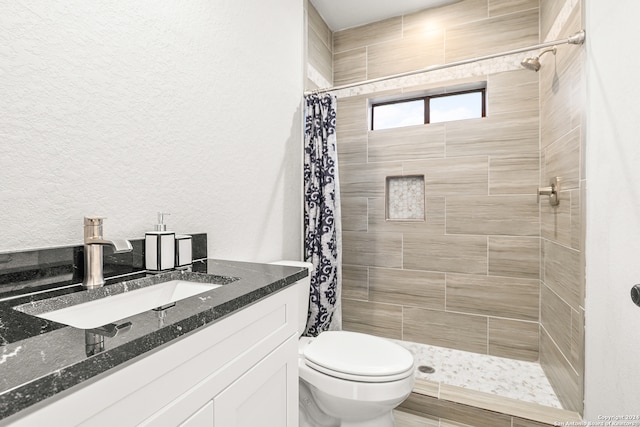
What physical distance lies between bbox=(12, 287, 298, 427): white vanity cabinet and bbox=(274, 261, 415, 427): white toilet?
1.13ft

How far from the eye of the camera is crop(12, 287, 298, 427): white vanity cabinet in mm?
463

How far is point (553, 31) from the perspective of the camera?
1.84 metres

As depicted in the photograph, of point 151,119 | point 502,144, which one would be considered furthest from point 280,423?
point 502,144

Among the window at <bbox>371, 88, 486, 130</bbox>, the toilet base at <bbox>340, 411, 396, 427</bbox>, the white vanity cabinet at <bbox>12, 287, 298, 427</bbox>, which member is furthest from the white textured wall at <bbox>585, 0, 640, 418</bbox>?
the white vanity cabinet at <bbox>12, 287, 298, 427</bbox>

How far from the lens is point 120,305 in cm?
86

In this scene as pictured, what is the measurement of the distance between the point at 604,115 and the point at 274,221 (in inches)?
61.7

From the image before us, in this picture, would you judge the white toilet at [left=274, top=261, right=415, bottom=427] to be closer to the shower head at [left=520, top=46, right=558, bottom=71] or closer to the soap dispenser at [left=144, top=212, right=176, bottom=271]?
the soap dispenser at [left=144, top=212, right=176, bottom=271]

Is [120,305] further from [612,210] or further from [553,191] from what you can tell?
[553,191]

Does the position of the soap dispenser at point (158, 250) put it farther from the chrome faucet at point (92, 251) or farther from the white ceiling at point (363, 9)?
the white ceiling at point (363, 9)

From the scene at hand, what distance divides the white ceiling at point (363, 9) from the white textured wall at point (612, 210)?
49.6 inches

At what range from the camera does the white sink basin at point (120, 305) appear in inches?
29.6

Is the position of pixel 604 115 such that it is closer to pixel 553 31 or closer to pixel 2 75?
pixel 553 31

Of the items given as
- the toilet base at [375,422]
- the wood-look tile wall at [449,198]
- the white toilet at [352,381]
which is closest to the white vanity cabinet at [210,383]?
the white toilet at [352,381]

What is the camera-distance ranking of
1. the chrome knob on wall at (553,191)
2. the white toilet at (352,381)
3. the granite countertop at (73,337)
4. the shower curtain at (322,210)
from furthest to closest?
the shower curtain at (322,210) < the chrome knob on wall at (553,191) < the white toilet at (352,381) < the granite countertop at (73,337)
